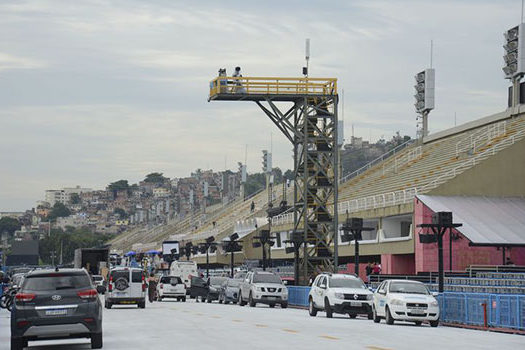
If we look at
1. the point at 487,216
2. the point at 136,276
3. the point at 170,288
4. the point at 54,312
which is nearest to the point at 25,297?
the point at 54,312

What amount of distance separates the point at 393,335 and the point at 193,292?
122 feet

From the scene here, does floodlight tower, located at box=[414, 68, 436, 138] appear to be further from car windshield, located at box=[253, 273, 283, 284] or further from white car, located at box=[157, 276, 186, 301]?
car windshield, located at box=[253, 273, 283, 284]

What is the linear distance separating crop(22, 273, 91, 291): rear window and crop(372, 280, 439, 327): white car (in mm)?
12923

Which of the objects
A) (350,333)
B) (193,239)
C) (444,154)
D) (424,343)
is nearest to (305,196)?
(444,154)

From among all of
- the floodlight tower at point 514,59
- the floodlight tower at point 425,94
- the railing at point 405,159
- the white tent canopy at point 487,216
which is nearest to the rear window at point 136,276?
the white tent canopy at point 487,216

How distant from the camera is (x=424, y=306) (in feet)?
98.3

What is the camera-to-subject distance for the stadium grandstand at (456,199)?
55906 millimetres

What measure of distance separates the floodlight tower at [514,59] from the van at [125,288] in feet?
119

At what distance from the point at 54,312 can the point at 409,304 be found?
1398cm

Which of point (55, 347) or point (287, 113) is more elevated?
point (287, 113)

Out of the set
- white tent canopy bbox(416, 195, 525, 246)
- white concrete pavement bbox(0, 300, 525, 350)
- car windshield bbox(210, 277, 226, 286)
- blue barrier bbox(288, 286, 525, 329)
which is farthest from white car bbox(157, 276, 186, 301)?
white concrete pavement bbox(0, 300, 525, 350)

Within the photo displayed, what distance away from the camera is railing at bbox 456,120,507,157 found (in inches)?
2640

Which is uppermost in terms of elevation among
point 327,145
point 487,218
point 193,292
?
point 327,145

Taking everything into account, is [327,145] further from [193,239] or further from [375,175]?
[193,239]
